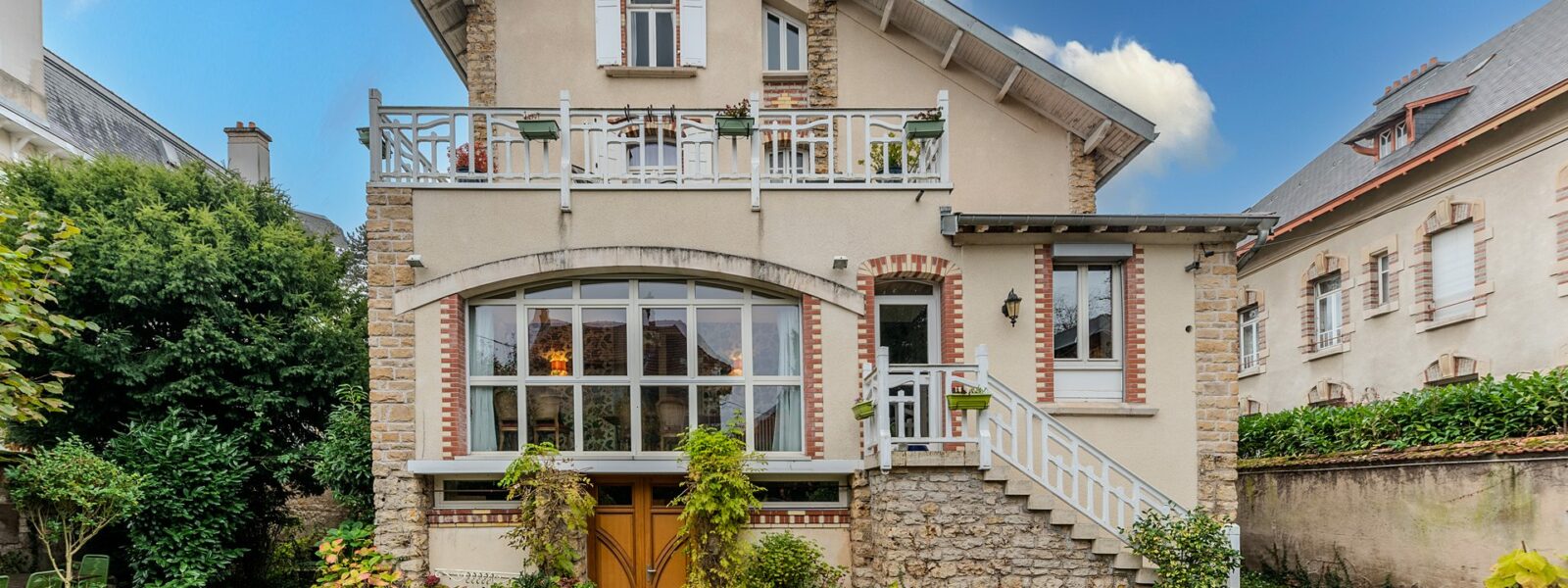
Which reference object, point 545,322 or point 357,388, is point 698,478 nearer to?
point 545,322

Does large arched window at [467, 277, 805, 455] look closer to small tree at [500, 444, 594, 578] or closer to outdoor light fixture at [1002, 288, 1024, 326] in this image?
small tree at [500, 444, 594, 578]

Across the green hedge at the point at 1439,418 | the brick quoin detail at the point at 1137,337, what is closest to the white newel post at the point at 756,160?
the brick quoin detail at the point at 1137,337

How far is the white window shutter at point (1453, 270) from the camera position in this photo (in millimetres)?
12086

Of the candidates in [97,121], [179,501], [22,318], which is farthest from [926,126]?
[97,121]

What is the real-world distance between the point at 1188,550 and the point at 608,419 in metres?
5.57

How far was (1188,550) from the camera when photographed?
701 cm

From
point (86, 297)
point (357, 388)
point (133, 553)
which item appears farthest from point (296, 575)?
point (86, 297)

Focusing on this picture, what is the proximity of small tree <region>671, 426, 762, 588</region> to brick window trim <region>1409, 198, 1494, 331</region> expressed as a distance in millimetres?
11313

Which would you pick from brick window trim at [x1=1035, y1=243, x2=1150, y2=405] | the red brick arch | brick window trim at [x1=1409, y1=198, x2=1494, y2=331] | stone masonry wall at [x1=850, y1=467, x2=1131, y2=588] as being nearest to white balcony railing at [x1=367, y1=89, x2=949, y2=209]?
the red brick arch

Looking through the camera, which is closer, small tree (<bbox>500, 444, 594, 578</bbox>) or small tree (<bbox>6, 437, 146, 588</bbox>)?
small tree (<bbox>500, 444, 594, 578</bbox>)

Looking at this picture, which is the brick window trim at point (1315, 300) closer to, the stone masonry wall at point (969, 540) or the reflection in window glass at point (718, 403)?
the stone masonry wall at point (969, 540)

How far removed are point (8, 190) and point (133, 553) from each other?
4.38 m

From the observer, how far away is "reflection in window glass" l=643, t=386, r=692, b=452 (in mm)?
8359

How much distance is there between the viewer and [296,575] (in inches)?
411
